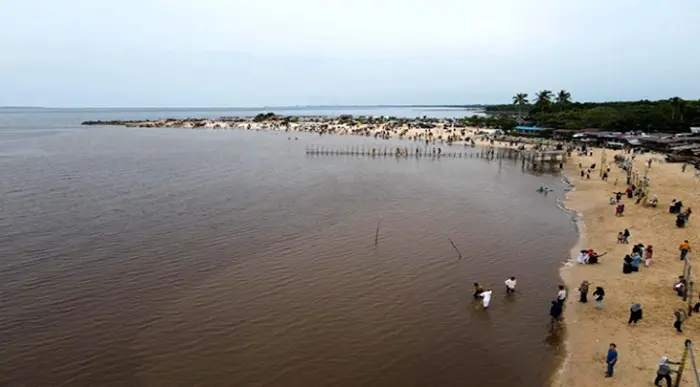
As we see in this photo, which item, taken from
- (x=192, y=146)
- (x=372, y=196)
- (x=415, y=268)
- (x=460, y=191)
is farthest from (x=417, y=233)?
(x=192, y=146)

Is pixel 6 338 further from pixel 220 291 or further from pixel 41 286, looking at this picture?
pixel 220 291

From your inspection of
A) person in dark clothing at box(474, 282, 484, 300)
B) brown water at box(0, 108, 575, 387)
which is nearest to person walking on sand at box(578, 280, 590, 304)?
brown water at box(0, 108, 575, 387)

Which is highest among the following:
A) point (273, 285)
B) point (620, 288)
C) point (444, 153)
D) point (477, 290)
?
point (444, 153)

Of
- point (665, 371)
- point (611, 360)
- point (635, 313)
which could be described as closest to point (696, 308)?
point (635, 313)

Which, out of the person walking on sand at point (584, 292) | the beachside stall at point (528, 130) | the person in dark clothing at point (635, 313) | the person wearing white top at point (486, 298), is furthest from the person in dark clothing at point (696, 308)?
the beachside stall at point (528, 130)

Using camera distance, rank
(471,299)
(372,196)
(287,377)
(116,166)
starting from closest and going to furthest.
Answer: (287,377)
(471,299)
(372,196)
(116,166)

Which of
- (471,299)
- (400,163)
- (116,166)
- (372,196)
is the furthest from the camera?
(400,163)

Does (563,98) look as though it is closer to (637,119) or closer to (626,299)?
(637,119)
